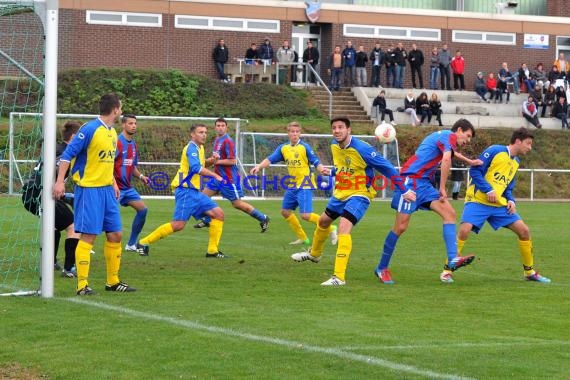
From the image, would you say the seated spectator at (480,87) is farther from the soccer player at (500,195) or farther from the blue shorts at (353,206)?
the blue shorts at (353,206)

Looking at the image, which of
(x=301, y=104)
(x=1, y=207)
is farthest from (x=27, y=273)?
(x=301, y=104)

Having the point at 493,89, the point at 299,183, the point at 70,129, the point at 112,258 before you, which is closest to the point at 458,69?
the point at 493,89

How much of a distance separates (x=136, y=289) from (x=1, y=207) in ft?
40.1

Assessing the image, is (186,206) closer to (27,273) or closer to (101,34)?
(27,273)

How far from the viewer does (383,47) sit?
4862 cm

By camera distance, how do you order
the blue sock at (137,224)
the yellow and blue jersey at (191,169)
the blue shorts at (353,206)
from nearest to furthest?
the blue shorts at (353,206)
the yellow and blue jersey at (191,169)
the blue sock at (137,224)

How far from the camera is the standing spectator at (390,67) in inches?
1754

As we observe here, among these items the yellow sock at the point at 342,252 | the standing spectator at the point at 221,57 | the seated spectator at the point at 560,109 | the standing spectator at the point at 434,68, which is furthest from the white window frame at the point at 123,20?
the yellow sock at the point at 342,252

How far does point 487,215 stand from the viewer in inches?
536

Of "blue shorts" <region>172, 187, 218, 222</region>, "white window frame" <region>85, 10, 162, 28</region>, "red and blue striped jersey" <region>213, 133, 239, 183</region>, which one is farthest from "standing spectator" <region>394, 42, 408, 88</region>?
"blue shorts" <region>172, 187, 218, 222</region>

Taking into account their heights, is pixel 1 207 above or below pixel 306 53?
below

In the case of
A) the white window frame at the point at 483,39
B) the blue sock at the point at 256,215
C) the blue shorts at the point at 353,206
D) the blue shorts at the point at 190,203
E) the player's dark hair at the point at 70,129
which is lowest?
the blue sock at the point at 256,215

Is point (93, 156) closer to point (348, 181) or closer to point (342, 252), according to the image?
point (342, 252)

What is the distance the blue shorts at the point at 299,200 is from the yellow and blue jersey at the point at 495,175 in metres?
4.99
